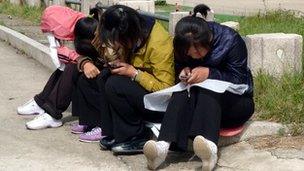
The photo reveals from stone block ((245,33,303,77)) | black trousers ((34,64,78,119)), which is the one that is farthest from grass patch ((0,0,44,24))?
stone block ((245,33,303,77))

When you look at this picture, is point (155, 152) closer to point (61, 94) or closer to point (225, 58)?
point (225, 58)

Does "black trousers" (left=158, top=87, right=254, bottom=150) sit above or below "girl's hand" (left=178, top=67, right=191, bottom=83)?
below

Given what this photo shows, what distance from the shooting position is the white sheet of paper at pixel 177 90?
380 centimetres

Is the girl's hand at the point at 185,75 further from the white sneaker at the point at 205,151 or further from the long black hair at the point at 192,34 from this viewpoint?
the white sneaker at the point at 205,151

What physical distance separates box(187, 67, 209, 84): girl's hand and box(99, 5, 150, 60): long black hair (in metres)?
0.47

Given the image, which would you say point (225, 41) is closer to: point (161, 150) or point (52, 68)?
point (161, 150)

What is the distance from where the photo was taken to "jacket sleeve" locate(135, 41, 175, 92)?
160 inches

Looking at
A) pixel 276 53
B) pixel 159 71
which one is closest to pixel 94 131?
pixel 159 71

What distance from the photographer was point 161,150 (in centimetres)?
382

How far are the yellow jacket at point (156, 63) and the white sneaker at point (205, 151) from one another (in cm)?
56

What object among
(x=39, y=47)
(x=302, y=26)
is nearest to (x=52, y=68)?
(x=39, y=47)

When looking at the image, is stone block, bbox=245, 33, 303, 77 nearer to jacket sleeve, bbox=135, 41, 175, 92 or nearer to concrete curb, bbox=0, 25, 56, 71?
jacket sleeve, bbox=135, 41, 175, 92

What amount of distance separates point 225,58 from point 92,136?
1264mm

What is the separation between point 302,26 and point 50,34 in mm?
2951
